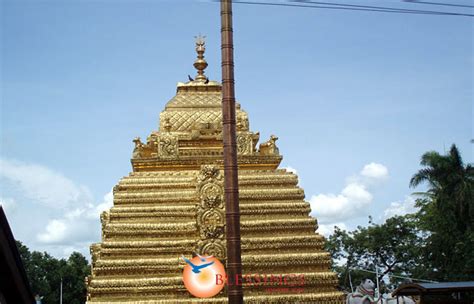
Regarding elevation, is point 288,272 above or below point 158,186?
below

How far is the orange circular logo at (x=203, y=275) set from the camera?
1850 cm

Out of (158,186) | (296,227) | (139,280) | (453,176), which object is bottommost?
(139,280)

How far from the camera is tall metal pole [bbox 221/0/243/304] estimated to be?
12242mm

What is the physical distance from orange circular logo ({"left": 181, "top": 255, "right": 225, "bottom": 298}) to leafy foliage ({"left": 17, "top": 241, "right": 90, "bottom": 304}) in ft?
108

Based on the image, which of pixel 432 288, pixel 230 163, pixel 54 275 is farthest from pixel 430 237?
pixel 54 275

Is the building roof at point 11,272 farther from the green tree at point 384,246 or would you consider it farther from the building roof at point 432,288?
the green tree at point 384,246

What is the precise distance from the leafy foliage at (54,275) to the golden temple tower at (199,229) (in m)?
30.3

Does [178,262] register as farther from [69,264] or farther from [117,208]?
[69,264]

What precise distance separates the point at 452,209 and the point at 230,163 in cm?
1991

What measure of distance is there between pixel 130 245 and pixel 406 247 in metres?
25.1

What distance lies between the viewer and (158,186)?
21.3 meters

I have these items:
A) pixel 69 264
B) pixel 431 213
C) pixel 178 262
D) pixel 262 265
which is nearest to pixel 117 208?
pixel 178 262

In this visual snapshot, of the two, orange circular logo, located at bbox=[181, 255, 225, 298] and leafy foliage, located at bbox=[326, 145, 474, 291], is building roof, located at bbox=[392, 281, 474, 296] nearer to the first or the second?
orange circular logo, located at bbox=[181, 255, 225, 298]

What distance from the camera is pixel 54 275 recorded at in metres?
50.1
